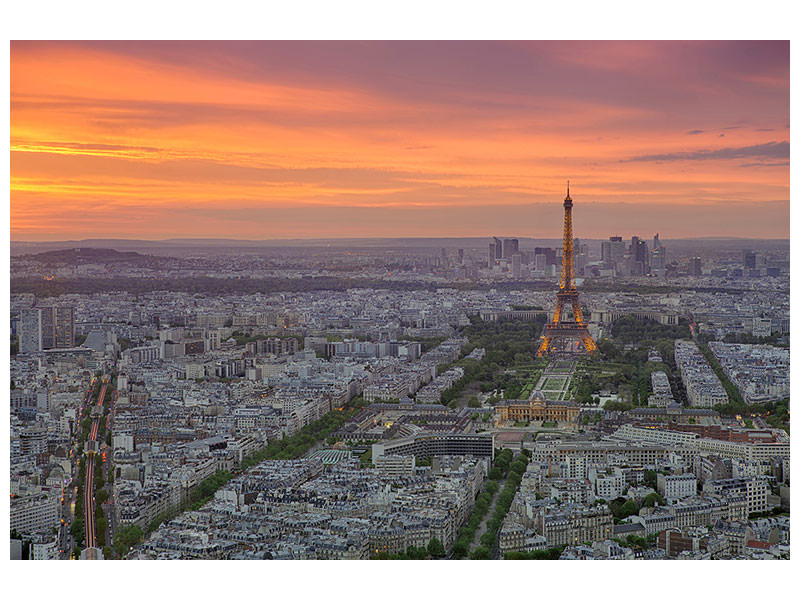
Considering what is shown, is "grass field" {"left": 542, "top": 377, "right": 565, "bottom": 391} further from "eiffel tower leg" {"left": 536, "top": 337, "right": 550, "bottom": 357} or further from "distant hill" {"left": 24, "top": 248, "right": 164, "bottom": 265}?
"distant hill" {"left": 24, "top": 248, "right": 164, "bottom": 265}

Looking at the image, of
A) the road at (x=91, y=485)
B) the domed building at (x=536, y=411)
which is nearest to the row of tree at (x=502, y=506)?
the domed building at (x=536, y=411)

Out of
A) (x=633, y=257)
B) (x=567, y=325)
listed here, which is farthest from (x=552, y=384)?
(x=567, y=325)

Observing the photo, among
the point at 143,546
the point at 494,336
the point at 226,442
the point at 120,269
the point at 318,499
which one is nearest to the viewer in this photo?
the point at 143,546

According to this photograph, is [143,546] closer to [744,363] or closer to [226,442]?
[226,442]

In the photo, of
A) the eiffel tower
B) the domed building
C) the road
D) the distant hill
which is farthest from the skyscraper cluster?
the road

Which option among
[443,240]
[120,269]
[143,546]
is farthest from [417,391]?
[143,546]
